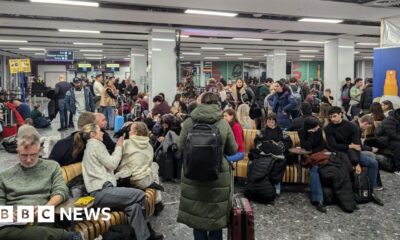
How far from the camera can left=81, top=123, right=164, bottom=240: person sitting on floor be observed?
132 inches

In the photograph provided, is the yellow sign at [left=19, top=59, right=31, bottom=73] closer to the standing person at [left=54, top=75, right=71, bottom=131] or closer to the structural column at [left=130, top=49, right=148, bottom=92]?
the standing person at [left=54, top=75, right=71, bottom=131]

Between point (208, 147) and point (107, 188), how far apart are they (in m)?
1.46

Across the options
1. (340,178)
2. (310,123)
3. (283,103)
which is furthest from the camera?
(283,103)

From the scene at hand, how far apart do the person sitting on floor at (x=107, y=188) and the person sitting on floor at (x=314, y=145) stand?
2247 millimetres

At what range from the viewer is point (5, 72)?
85.6ft

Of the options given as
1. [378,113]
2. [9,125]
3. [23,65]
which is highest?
[23,65]

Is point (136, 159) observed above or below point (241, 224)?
above

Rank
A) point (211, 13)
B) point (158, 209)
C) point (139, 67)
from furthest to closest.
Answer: point (139, 67), point (211, 13), point (158, 209)

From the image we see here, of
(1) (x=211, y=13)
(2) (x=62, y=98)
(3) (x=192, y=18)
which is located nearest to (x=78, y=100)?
(2) (x=62, y=98)

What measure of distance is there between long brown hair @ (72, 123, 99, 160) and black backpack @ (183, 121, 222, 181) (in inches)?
59.2

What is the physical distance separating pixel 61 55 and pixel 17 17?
9.70 m

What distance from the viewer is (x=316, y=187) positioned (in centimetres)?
469

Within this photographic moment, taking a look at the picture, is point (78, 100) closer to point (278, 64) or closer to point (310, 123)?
point (310, 123)

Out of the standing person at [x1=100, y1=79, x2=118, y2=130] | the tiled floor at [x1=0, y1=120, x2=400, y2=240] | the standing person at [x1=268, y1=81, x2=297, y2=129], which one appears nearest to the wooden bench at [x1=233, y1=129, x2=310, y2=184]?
the tiled floor at [x1=0, y1=120, x2=400, y2=240]
